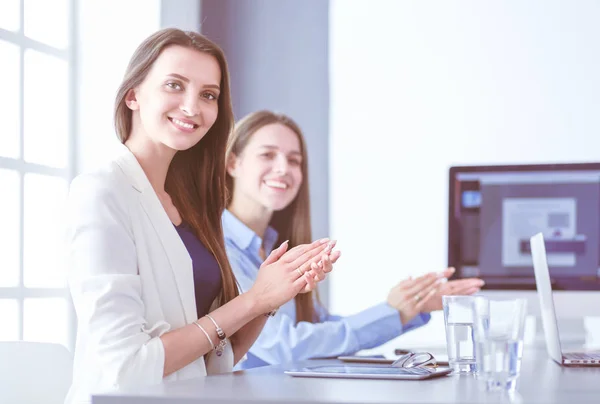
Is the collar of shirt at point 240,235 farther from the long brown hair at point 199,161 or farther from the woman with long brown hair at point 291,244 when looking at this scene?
the long brown hair at point 199,161

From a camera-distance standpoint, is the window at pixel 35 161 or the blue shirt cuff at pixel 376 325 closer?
the blue shirt cuff at pixel 376 325

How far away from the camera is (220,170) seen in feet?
7.34

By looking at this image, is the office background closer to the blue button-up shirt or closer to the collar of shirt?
the collar of shirt

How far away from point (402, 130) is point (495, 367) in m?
3.19

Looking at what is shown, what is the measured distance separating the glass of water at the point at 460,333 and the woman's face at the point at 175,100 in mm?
784

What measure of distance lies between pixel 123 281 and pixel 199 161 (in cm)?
62

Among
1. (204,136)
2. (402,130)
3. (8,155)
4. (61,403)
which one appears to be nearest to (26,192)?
(8,155)

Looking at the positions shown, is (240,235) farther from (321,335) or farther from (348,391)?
(348,391)

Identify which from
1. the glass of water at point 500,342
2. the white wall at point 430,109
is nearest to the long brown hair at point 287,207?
the white wall at point 430,109

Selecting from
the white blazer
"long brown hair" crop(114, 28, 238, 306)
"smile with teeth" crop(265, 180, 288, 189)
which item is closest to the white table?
the white blazer

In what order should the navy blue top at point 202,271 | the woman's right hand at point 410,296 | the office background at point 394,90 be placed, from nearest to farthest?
1. the navy blue top at point 202,271
2. the woman's right hand at point 410,296
3. the office background at point 394,90

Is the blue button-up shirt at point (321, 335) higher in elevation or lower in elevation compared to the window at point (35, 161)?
lower

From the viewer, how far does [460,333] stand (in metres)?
1.54

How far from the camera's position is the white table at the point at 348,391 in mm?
1123
